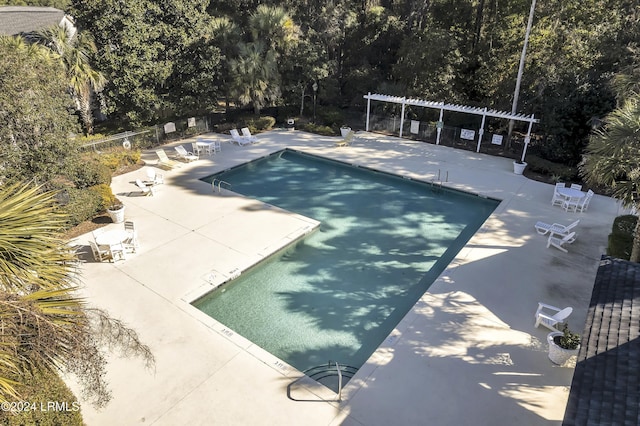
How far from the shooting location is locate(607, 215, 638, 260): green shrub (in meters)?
10.9

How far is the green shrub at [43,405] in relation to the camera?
452cm

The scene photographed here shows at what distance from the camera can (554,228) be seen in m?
12.3

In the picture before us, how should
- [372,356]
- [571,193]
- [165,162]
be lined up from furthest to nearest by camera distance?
1. [165,162]
2. [571,193]
3. [372,356]

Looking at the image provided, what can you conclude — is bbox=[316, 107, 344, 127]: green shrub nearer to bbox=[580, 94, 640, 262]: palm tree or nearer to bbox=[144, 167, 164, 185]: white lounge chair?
bbox=[144, 167, 164, 185]: white lounge chair

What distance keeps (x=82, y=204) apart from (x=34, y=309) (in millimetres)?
10115

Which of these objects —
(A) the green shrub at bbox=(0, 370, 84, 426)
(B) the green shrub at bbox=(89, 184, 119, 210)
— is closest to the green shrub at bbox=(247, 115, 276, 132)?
(B) the green shrub at bbox=(89, 184, 119, 210)

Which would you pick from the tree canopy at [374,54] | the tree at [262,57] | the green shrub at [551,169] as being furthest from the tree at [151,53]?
the green shrub at [551,169]

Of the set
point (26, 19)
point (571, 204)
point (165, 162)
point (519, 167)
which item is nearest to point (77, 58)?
point (165, 162)

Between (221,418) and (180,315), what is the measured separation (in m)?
3.06

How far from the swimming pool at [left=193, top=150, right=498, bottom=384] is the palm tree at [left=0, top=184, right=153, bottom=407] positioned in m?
4.65

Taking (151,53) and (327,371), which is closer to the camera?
(327,371)

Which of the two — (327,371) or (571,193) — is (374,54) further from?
(327,371)

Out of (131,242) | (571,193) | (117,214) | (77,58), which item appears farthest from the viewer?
(77,58)

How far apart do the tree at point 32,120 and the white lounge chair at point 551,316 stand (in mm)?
12678
